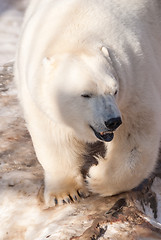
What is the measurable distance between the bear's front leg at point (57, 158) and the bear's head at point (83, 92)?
0.23 metres

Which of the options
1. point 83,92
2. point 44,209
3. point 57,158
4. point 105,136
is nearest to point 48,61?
point 83,92

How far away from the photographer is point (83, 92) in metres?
2.55

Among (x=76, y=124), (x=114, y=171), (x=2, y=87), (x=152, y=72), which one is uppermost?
→ (x=152, y=72)

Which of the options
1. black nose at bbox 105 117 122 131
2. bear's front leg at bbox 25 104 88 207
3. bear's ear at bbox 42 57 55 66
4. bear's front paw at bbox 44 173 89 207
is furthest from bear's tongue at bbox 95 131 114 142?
bear's front paw at bbox 44 173 89 207

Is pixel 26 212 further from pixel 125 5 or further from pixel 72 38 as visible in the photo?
pixel 125 5

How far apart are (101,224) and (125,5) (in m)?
1.64

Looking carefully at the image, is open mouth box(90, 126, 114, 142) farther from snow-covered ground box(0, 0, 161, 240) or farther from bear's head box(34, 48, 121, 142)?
snow-covered ground box(0, 0, 161, 240)

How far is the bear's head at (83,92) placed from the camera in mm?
2498

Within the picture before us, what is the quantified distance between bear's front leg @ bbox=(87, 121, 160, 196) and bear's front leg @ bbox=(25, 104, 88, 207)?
0.64ft

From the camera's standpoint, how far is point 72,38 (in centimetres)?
274

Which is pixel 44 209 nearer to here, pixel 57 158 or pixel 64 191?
pixel 64 191

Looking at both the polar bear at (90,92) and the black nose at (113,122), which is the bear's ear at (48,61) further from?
the black nose at (113,122)

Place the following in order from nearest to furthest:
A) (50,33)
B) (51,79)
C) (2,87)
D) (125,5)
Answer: (51,79)
(50,33)
(125,5)
(2,87)

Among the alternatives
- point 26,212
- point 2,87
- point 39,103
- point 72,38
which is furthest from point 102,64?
point 2,87
